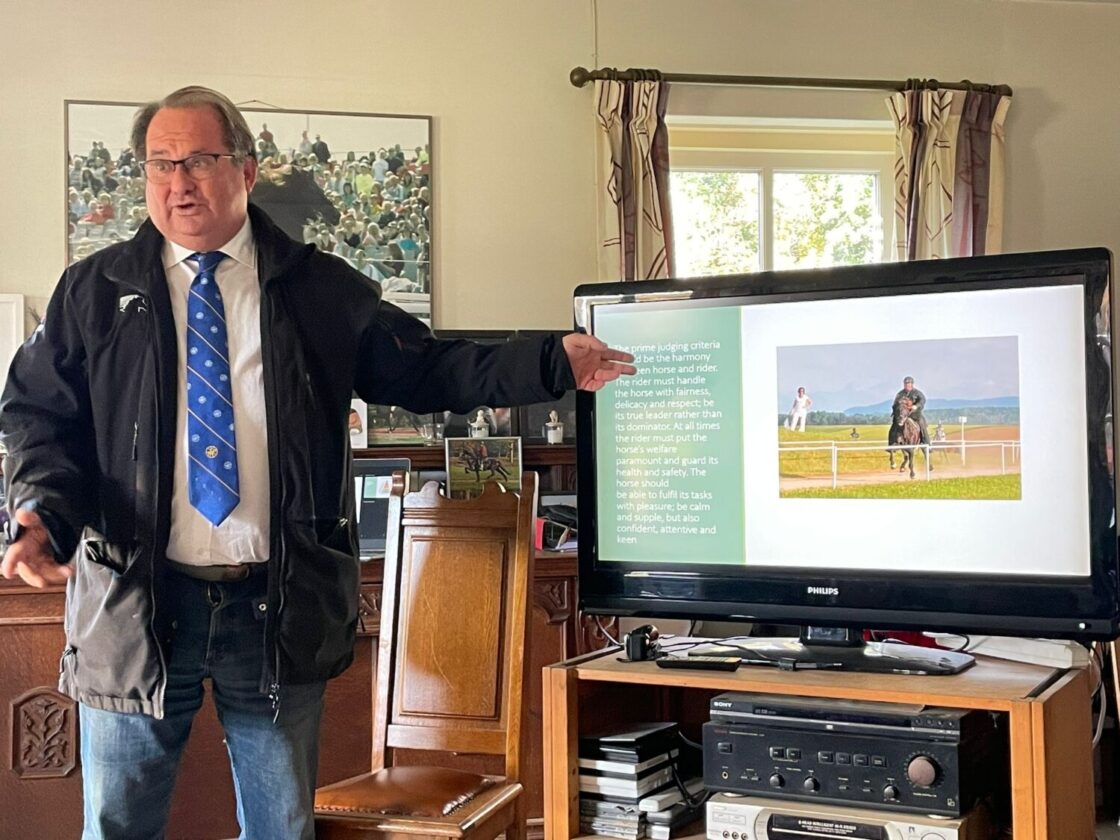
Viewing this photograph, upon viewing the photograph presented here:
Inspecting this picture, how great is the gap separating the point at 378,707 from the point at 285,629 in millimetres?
557

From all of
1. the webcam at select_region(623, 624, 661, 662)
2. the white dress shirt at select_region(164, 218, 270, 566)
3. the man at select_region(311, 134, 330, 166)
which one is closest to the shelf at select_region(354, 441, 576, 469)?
the man at select_region(311, 134, 330, 166)

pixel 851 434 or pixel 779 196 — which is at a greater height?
pixel 779 196

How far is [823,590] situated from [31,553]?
1.23 metres

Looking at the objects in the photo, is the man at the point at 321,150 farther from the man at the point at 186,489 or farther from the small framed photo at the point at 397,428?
the man at the point at 186,489

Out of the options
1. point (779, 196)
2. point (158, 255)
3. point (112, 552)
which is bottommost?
point (112, 552)

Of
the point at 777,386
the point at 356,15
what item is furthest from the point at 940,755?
the point at 356,15

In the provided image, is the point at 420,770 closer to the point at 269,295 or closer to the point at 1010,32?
the point at 269,295

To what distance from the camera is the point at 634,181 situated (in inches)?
126

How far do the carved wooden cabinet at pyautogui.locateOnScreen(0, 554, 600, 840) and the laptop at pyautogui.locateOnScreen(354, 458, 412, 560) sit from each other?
17 centimetres

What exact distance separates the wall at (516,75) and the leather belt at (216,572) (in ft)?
5.29

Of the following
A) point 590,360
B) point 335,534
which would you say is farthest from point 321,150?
point 335,534

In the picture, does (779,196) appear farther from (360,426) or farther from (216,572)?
(216,572)

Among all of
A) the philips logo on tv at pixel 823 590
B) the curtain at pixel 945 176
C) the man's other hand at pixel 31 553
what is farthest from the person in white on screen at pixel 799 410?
the curtain at pixel 945 176

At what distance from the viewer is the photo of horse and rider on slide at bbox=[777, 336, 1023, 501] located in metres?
1.84
